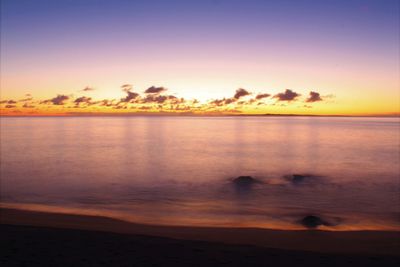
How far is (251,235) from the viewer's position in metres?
12.4

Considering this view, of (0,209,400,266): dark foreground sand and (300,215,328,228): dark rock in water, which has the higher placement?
(0,209,400,266): dark foreground sand

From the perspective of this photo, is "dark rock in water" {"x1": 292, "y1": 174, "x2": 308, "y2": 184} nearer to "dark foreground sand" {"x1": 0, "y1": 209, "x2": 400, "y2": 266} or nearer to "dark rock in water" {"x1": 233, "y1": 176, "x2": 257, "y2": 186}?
"dark rock in water" {"x1": 233, "y1": 176, "x2": 257, "y2": 186}

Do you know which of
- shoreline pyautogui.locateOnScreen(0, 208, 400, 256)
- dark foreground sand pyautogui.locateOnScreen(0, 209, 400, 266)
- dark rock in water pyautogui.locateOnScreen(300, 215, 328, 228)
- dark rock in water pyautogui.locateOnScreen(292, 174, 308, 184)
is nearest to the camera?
dark foreground sand pyautogui.locateOnScreen(0, 209, 400, 266)

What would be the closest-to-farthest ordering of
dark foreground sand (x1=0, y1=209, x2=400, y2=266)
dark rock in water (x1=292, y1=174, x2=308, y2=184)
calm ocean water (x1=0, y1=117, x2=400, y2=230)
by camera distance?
dark foreground sand (x1=0, y1=209, x2=400, y2=266) < calm ocean water (x1=0, y1=117, x2=400, y2=230) < dark rock in water (x1=292, y1=174, x2=308, y2=184)

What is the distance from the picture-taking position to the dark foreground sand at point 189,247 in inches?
348

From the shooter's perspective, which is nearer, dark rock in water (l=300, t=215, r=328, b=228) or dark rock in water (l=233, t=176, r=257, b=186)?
dark rock in water (l=300, t=215, r=328, b=228)

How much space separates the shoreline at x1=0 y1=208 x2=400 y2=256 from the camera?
35.9 feet

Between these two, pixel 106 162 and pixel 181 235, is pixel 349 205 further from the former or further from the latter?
pixel 106 162

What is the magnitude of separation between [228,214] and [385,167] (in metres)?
24.8

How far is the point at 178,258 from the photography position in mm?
9062

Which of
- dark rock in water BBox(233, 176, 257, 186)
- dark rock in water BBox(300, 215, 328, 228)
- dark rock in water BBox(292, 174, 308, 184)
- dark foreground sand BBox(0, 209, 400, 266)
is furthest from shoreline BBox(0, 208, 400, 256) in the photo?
dark rock in water BBox(292, 174, 308, 184)

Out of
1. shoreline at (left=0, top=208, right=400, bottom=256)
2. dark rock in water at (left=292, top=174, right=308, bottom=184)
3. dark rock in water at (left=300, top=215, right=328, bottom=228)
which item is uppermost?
shoreline at (left=0, top=208, right=400, bottom=256)

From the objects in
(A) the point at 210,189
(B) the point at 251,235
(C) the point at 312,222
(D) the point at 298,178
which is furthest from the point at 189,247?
(D) the point at 298,178

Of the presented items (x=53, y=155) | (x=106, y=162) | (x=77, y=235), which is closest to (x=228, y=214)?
(x=77, y=235)
